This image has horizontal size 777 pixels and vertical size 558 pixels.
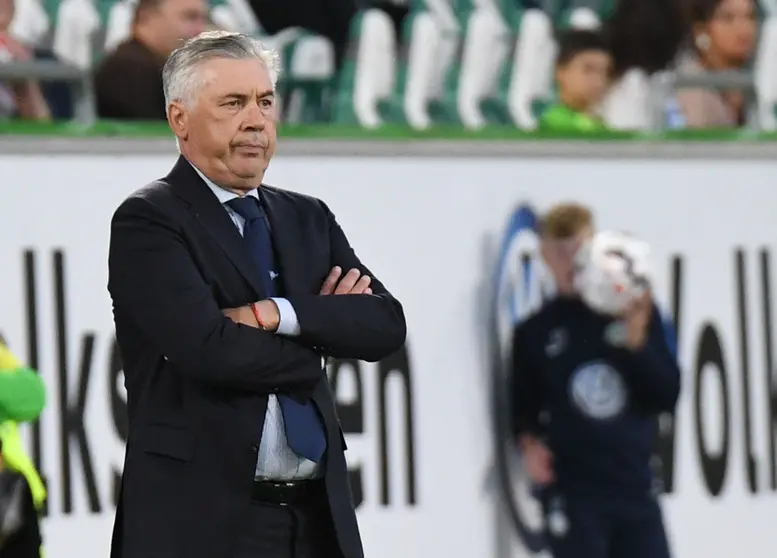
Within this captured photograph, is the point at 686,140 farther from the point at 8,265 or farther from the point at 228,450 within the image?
the point at 228,450

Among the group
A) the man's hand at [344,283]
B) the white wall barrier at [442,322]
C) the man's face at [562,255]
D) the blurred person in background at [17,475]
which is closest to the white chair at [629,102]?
the white wall barrier at [442,322]

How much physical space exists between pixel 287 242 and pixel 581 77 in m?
4.49

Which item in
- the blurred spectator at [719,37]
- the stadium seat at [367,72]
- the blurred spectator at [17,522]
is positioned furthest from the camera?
the blurred spectator at [719,37]

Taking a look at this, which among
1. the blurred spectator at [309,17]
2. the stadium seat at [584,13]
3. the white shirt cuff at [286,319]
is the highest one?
the stadium seat at [584,13]

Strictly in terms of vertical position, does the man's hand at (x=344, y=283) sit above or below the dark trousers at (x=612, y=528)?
above

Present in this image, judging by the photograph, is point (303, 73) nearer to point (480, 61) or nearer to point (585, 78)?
point (480, 61)

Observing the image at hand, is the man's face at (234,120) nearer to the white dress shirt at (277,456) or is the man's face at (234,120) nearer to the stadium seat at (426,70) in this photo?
the white dress shirt at (277,456)

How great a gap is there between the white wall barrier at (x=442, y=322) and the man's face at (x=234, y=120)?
2.76 m

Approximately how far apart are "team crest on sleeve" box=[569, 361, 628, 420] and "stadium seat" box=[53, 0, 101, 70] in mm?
2376

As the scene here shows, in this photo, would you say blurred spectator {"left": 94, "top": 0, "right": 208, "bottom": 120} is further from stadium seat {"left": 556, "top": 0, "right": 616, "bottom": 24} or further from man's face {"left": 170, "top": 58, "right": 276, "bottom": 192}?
man's face {"left": 170, "top": 58, "right": 276, "bottom": 192}

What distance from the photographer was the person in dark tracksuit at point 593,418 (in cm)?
672

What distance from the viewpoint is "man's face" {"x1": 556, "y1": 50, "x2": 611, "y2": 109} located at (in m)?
7.88

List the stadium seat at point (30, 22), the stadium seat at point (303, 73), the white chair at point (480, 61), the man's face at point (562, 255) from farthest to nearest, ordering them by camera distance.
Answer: the white chair at point (480, 61) → the stadium seat at point (303, 73) → the stadium seat at point (30, 22) → the man's face at point (562, 255)

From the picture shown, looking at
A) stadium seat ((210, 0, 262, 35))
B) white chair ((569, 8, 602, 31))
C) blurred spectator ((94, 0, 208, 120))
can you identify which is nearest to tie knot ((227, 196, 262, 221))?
blurred spectator ((94, 0, 208, 120))
